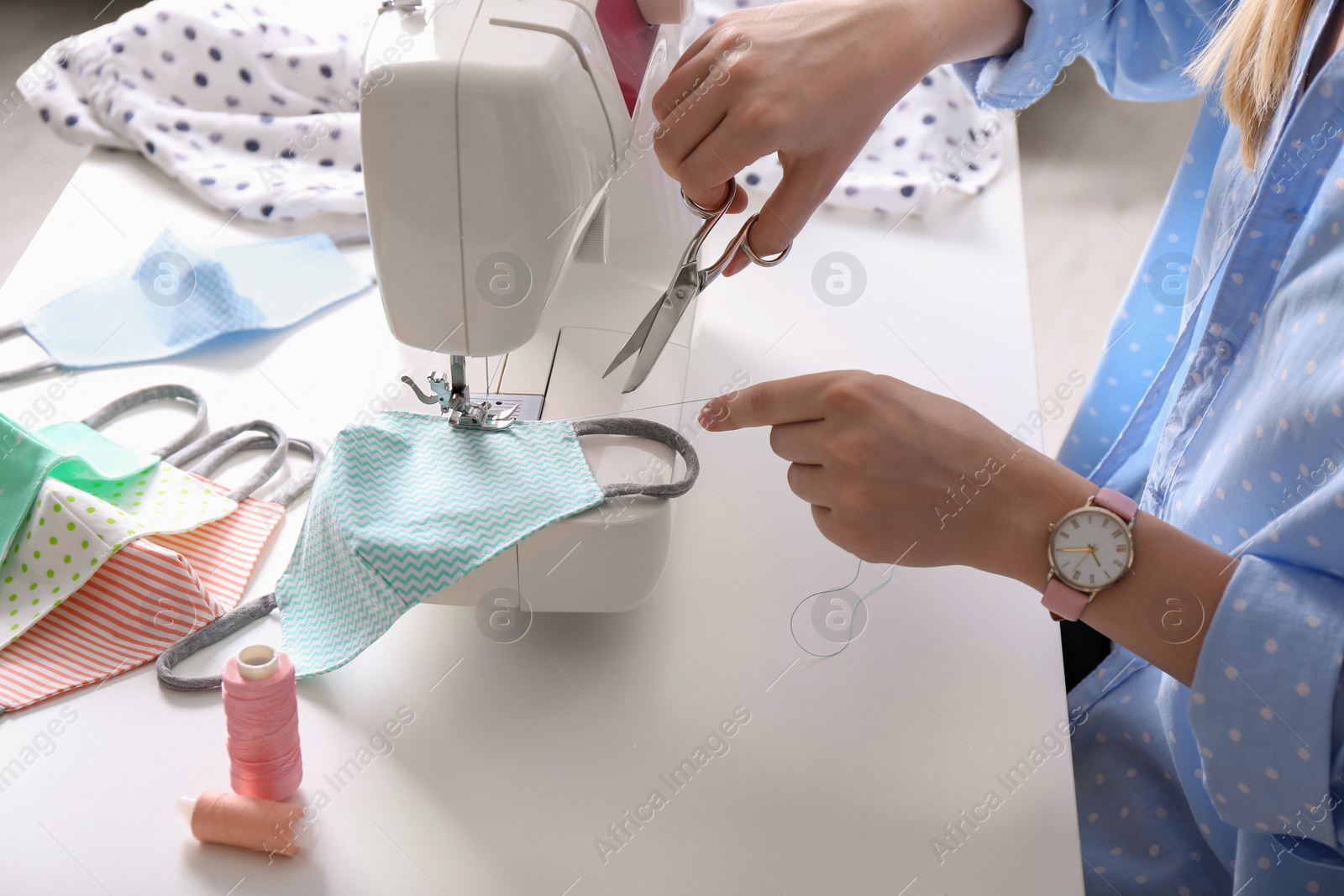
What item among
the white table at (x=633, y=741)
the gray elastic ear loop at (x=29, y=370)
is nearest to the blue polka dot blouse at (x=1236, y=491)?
the white table at (x=633, y=741)

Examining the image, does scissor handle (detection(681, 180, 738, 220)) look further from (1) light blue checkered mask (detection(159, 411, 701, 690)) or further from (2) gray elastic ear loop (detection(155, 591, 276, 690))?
(2) gray elastic ear loop (detection(155, 591, 276, 690))

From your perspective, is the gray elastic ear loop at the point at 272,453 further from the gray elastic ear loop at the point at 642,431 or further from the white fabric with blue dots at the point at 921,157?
the white fabric with blue dots at the point at 921,157

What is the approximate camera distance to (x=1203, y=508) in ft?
3.02

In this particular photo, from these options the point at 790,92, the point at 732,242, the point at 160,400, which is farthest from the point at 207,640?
the point at 790,92

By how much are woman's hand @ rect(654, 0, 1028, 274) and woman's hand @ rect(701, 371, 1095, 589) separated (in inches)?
8.4

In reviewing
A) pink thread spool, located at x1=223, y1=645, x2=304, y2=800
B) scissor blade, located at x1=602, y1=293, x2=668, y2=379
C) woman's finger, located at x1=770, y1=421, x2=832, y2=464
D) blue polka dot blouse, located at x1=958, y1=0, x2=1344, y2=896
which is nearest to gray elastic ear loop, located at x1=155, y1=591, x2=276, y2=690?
pink thread spool, located at x1=223, y1=645, x2=304, y2=800

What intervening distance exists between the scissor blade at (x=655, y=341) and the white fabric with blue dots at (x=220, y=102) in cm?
68

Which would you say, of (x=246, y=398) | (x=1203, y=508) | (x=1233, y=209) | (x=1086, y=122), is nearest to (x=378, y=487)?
(x=246, y=398)

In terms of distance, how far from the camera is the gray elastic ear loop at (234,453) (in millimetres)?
1104

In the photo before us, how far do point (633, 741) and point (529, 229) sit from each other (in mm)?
440

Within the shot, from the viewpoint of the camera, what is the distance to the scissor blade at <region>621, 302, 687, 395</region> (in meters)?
0.99

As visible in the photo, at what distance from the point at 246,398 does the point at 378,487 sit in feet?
1.30

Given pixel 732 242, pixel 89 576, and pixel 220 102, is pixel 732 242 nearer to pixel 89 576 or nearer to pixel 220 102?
pixel 89 576

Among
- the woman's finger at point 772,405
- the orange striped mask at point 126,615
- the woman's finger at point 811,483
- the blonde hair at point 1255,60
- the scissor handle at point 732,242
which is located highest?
the blonde hair at point 1255,60
